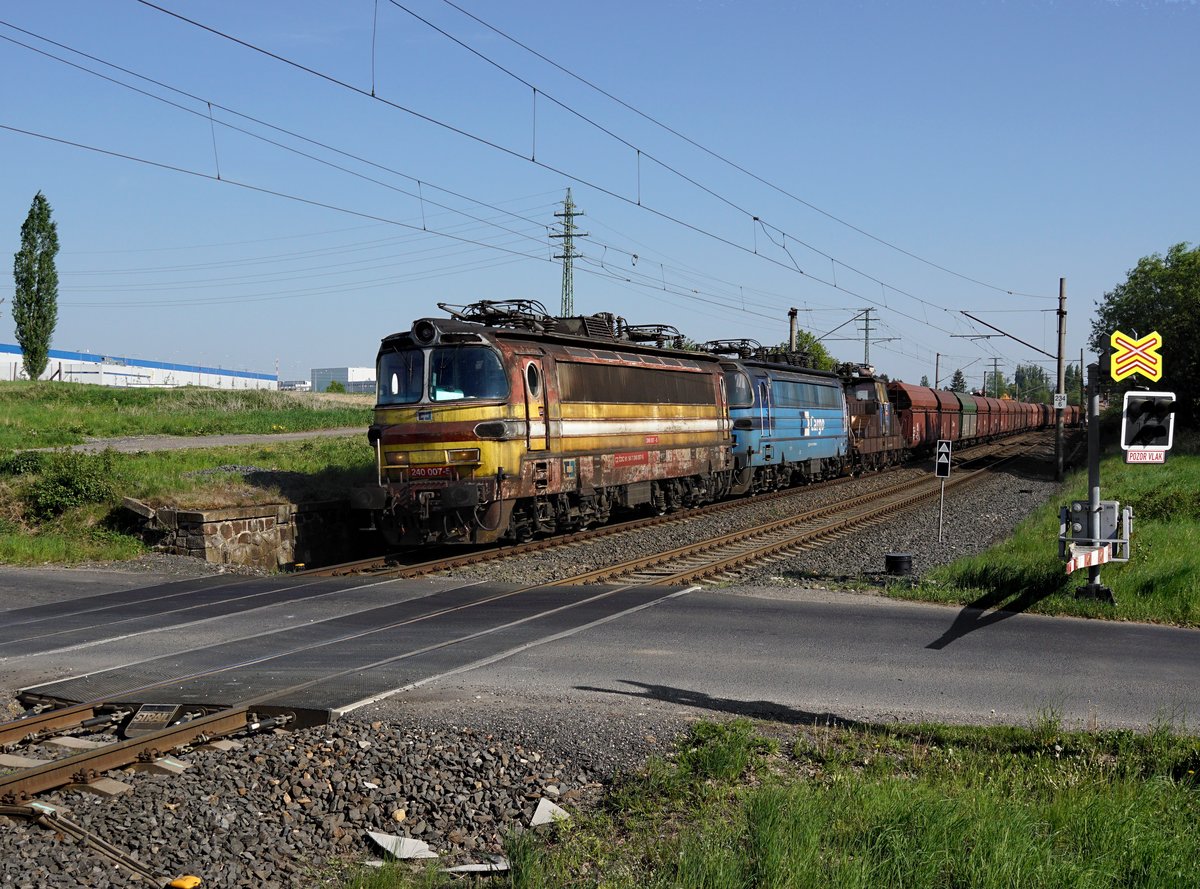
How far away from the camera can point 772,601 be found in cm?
1306

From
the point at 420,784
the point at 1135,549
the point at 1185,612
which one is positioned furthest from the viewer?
the point at 1135,549

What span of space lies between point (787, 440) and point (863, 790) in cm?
2481

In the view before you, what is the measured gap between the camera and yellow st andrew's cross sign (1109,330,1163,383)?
11742 millimetres

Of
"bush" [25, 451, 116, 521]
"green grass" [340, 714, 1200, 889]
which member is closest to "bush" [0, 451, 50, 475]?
"bush" [25, 451, 116, 521]

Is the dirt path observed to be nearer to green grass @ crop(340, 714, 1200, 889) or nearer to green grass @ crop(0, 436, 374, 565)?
green grass @ crop(0, 436, 374, 565)

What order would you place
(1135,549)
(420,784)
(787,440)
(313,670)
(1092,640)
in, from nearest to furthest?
(420,784)
(313,670)
(1092,640)
(1135,549)
(787,440)

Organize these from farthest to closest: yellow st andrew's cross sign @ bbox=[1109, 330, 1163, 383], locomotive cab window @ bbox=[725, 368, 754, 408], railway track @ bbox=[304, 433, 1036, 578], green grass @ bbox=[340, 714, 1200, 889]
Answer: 1. locomotive cab window @ bbox=[725, 368, 754, 408]
2. railway track @ bbox=[304, 433, 1036, 578]
3. yellow st andrew's cross sign @ bbox=[1109, 330, 1163, 383]
4. green grass @ bbox=[340, 714, 1200, 889]

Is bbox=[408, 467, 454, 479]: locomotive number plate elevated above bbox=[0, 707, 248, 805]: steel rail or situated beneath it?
elevated above

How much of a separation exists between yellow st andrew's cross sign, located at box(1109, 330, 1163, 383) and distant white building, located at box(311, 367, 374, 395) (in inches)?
5467

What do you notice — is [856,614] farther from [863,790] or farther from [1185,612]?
[863,790]

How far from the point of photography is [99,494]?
59.0 feet

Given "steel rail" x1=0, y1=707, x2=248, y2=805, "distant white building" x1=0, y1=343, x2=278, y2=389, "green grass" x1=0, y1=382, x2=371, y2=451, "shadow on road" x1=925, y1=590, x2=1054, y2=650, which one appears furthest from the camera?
"distant white building" x1=0, y1=343, x2=278, y2=389

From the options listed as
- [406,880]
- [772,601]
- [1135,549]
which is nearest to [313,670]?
[406,880]

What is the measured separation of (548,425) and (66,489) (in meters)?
8.40
